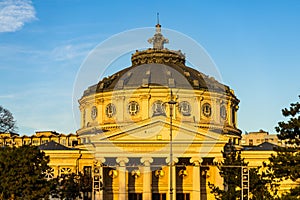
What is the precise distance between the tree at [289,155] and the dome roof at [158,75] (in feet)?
151

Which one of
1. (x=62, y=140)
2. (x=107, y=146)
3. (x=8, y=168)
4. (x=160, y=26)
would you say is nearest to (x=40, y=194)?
(x=8, y=168)

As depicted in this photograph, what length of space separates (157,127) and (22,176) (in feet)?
87.0

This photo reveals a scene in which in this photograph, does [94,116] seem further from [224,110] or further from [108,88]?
[224,110]

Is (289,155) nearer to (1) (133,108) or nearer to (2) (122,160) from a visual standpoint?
(2) (122,160)

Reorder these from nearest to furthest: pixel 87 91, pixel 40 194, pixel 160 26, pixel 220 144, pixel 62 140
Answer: pixel 40 194, pixel 220 144, pixel 87 91, pixel 160 26, pixel 62 140

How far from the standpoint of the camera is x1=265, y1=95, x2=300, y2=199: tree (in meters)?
54.6

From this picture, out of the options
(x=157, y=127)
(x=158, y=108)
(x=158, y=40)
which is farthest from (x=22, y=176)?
(x=158, y=40)

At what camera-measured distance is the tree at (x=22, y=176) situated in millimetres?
63969

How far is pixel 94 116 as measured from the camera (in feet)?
353

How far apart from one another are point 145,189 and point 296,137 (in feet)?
108

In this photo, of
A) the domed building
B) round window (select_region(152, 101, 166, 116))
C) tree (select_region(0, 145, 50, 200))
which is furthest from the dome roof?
tree (select_region(0, 145, 50, 200))

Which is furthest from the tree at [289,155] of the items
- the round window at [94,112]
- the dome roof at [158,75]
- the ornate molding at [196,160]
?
the round window at [94,112]

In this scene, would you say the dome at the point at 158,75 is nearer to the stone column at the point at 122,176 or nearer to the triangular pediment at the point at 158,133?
the triangular pediment at the point at 158,133

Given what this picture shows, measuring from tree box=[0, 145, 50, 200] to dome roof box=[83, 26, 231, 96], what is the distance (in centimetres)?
3769
